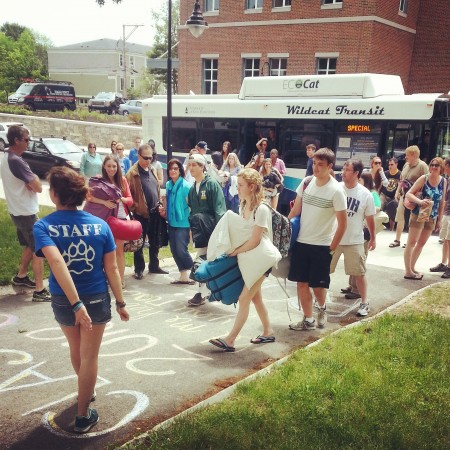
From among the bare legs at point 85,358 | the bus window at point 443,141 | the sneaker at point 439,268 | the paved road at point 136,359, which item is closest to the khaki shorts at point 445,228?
the sneaker at point 439,268

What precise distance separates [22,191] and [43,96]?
3522 centimetres

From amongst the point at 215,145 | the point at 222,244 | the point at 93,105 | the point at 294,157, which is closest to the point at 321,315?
the point at 222,244

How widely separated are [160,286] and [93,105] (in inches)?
1523

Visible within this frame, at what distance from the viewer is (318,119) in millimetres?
13062

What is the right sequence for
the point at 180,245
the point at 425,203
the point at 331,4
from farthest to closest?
the point at 331,4
the point at 425,203
the point at 180,245

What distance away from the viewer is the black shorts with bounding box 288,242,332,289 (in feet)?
16.7

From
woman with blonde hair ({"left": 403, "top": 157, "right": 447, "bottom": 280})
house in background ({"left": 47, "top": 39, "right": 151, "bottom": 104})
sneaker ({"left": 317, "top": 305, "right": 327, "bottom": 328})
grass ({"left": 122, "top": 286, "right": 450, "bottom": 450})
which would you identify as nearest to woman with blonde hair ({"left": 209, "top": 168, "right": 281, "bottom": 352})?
grass ({"left": 122, "top": 286, "right": 450, "bottom": 450})

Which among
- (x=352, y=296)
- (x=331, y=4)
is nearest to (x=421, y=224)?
(x=352, y=296)

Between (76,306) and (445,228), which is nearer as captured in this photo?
(76,306)

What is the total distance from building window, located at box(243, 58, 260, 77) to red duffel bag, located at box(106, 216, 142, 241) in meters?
23.0

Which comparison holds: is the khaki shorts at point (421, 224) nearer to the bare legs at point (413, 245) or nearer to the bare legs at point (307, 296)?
the bare legs at point (413, 245)

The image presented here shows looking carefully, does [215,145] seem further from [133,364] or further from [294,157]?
[133,364]

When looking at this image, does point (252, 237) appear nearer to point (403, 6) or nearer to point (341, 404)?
point (341, 404)

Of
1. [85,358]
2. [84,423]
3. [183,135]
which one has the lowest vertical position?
[84,423]
